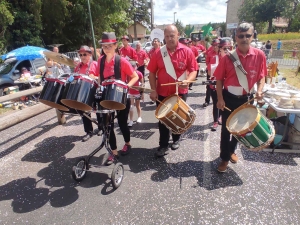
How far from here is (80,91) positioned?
2748mm

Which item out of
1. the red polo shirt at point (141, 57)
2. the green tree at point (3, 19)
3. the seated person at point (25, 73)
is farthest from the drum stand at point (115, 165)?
the green tree at point (3, 19)

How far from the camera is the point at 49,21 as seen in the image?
587 inches

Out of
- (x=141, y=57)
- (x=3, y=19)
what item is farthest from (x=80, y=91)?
(x=3, y=19)

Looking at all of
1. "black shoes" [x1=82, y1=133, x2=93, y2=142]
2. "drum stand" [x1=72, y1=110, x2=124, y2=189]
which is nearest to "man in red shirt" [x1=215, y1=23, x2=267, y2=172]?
"drum stand" [x1=72, y1=110, x2=124, y2=189]

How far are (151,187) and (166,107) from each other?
1109 mm

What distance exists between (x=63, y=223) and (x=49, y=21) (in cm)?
1523

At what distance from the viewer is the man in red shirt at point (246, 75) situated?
2959 mm

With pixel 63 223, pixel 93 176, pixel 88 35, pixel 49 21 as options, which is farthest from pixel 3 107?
pixel 88 35

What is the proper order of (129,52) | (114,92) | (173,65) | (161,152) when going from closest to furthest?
(114,92) < (173,65) < (161,152) < (129,52)

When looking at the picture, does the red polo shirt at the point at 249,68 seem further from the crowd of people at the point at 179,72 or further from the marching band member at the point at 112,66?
the marching band member at the point at 112,66

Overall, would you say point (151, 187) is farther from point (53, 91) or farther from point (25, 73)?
point (25, 73)

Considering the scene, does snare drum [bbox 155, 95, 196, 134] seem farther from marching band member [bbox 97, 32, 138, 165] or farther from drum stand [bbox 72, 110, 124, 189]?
drum stand [bbox 72, 110, 124, 189]

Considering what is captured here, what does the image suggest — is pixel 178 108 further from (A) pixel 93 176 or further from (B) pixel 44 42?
(B) pixel 44 42

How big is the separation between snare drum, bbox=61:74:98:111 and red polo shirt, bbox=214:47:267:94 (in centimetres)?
169
